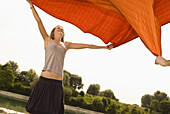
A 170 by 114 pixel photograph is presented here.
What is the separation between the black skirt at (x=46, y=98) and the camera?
7.62 ft

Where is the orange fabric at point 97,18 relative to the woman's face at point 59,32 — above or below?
above

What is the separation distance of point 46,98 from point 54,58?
0.52 m

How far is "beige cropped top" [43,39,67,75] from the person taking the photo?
95.0 inches

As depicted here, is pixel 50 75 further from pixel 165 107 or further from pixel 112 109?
pixel 165 107

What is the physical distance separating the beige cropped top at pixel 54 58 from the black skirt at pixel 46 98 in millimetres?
147

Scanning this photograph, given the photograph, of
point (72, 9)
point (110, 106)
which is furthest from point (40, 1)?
point (110, 106)

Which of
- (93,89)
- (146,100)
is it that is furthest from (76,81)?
(146,100)

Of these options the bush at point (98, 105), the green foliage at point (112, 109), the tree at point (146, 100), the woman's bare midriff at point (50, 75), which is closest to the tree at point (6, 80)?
the bush at point (98, 105)

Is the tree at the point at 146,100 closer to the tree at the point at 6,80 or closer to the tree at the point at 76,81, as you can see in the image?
the tree at the point at 76,81

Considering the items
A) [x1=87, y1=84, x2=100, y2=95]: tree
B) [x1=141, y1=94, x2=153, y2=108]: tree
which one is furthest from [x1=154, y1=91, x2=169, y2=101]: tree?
[x1=87, y1=84, x2=100, y2=95]: tree

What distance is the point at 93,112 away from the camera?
55.5 ft

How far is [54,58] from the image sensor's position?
2.44 metres

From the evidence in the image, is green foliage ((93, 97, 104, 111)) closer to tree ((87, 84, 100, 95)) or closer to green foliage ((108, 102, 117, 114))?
green foliage ((108, 102, 117, 114))

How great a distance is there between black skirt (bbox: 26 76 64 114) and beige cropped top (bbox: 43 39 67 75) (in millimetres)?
147
